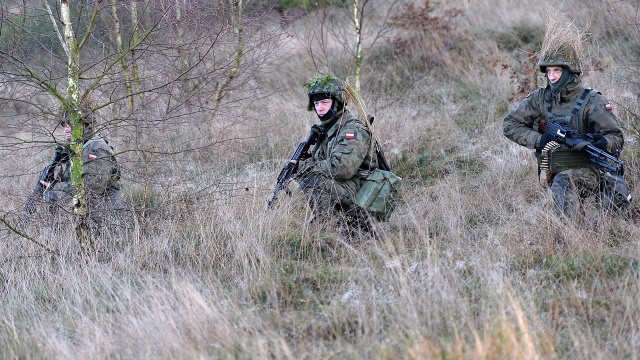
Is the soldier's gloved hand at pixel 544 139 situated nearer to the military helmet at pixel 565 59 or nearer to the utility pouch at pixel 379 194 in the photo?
the military helmet at pixel 565 59

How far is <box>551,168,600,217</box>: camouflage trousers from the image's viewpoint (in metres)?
6.12

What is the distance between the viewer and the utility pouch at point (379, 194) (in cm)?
652

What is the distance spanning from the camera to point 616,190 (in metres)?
6.20

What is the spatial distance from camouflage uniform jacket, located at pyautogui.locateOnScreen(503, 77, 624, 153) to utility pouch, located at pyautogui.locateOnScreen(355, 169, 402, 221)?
1.11m

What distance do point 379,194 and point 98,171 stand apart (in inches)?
97.6

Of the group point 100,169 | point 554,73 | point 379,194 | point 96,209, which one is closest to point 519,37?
point 554,73

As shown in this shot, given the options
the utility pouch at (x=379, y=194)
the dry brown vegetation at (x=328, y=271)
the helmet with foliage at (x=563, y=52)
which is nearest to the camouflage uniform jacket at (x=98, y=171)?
the dry brown vegetation at (x=328, y=271)

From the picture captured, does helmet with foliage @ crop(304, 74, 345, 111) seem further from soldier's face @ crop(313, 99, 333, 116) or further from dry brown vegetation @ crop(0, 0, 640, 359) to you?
dry brown vegetation @ crop(0, 0, 640, 359)

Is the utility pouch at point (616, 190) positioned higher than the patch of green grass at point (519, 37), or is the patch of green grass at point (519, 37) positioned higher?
the patch of green grass at point (519, 37)

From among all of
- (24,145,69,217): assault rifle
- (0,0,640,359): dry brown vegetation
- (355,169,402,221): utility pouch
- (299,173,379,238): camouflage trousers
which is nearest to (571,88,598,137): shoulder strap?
(0,0,640,359): dry brown vegetation

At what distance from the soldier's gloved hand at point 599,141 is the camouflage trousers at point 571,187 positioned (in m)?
0.24

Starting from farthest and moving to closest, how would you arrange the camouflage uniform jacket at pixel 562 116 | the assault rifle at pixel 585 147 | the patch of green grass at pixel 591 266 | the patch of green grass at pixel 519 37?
1. the patch of green grass at pixel 519 37
2. the camouflage uniform jacket at pixel 562 116
3. the assault rifle at pixel 585 147
4. the patch of green grass at pixel 591 266

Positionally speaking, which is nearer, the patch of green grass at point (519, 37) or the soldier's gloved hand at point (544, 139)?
the soldier's gloved hand at point (544, 139)

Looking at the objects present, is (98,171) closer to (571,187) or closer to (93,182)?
(93,182)
